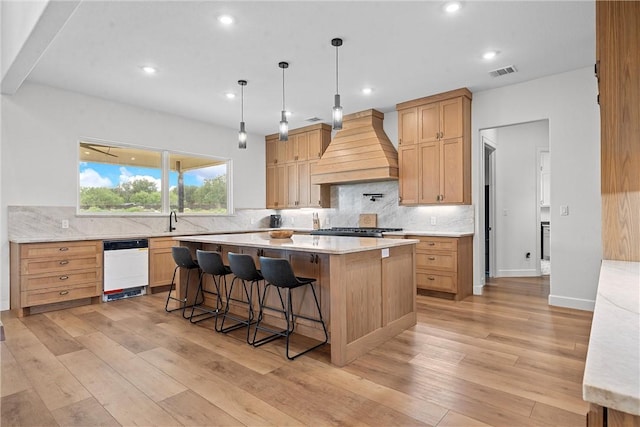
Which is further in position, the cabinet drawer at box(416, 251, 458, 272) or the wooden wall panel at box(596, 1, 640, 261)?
the cabinet drawer at box(416, 251, 458, 272)

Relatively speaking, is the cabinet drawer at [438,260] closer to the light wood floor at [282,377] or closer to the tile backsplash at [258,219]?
the tile backsplash at [258,219]

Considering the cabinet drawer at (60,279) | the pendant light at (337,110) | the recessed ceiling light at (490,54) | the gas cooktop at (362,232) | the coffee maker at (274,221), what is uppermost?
the recessed ceiling light at (490,54)

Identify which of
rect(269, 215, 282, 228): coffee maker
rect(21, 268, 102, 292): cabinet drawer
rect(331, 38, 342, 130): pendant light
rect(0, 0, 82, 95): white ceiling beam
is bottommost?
rect(21, 268, 102, 292): cabinet drawer

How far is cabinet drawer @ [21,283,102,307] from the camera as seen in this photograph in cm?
401

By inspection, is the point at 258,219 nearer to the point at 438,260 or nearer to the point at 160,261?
the point at 160,261

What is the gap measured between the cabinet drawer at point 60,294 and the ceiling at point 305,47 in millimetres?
2548

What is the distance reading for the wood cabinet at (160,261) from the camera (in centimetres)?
509

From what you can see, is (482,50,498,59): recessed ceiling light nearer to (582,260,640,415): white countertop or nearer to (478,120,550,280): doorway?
(478,120,550,280): doorway

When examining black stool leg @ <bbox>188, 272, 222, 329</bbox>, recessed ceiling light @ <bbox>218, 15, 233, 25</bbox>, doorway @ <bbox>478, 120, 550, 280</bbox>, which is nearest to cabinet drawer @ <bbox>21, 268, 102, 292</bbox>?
black stool leg @ <bbox>188, 272, 222, 329</bbox>

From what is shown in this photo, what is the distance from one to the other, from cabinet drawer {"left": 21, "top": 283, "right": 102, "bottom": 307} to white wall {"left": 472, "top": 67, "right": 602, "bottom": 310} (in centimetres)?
572

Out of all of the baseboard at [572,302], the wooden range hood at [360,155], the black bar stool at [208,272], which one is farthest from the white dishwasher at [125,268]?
the baseboard at [572,302]

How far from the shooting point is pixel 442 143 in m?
5.00

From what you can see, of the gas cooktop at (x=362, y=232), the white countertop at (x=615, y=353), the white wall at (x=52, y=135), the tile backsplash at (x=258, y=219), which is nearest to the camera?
the white countertop at (x=615, y=353)

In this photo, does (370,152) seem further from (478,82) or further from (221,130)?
(221,130)
